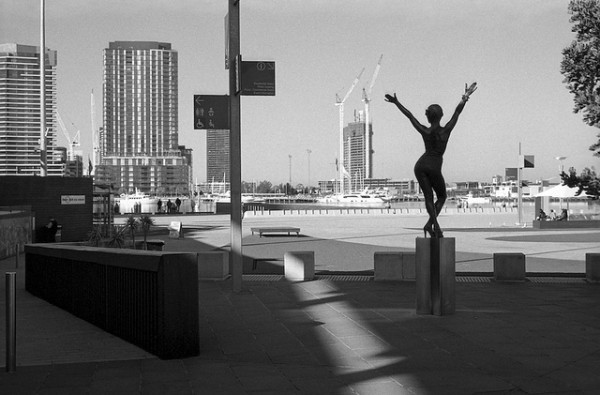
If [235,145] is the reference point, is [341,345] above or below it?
below

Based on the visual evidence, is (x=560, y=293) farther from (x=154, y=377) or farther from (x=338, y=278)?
(x=154, y=377)

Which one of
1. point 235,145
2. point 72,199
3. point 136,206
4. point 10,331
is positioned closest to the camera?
point 10,331

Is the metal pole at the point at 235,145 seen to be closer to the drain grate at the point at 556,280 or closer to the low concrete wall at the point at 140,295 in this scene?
the low concrete wall at the point at 140,295

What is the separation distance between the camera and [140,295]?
8.57 meters

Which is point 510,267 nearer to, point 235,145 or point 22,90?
point 235,145

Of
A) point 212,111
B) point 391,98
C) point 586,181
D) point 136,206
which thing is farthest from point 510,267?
point 136,206

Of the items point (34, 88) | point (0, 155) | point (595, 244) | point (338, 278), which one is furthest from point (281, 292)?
Answer: point (0, 155)

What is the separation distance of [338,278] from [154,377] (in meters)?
9.36

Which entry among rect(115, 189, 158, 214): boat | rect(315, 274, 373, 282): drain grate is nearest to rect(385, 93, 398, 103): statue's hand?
rect(315, 274, 373, 282): drain grate

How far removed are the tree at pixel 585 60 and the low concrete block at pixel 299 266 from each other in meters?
6.32

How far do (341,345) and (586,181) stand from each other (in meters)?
5.29

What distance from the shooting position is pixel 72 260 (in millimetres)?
11578

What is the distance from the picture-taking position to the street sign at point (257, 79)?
44.5 ft

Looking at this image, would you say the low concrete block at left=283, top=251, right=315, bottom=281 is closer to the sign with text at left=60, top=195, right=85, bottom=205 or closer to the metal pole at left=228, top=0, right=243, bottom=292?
the metal pole at left=228, top=0, right=243, bottom=292
